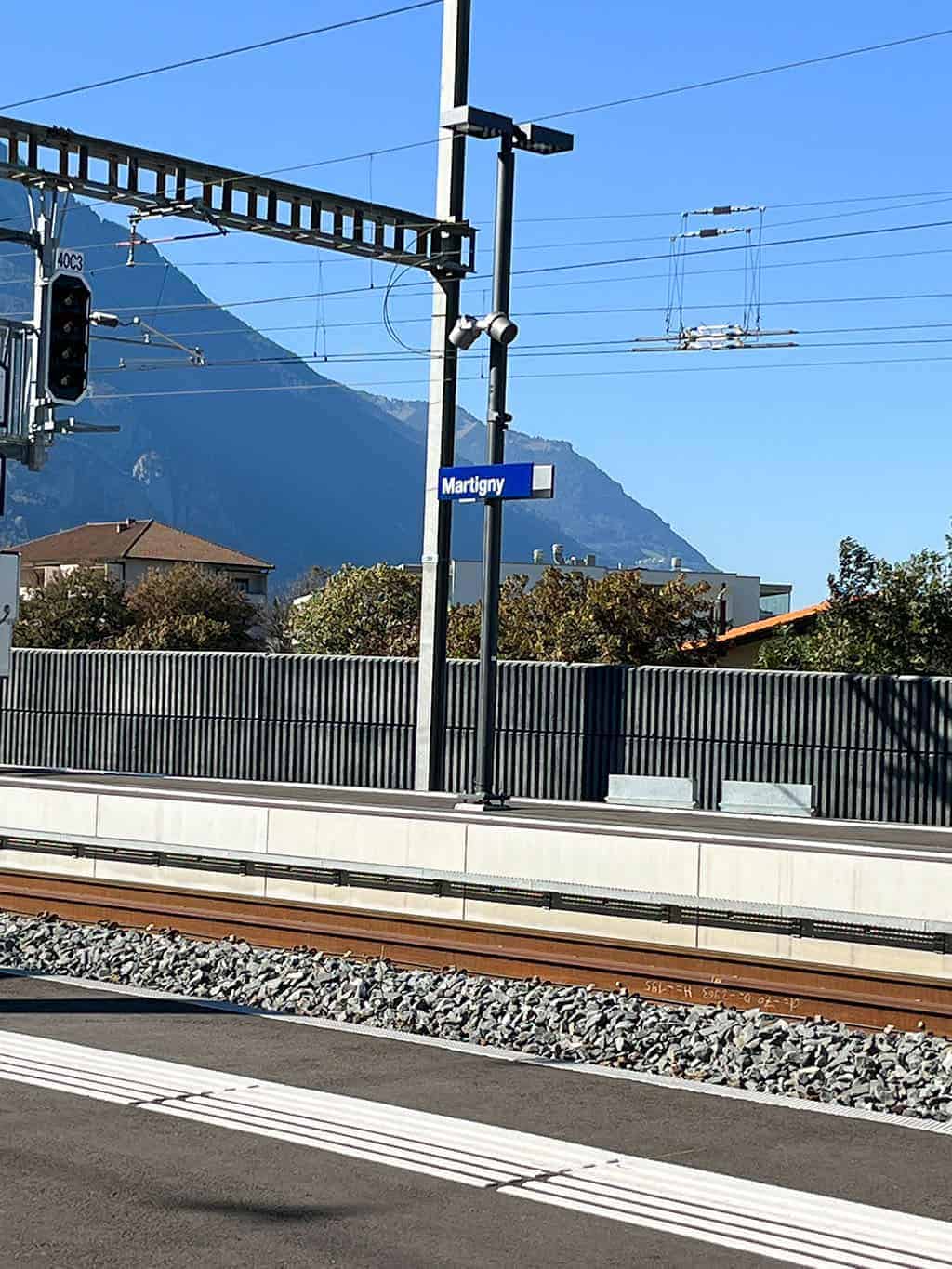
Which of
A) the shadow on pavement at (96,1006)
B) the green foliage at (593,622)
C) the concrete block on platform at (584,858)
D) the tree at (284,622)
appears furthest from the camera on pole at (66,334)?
the tree at (284,622)

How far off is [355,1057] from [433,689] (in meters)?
18.7

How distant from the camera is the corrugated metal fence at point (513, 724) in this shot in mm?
30984

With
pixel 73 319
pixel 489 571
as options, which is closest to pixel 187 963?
pixel 73 319

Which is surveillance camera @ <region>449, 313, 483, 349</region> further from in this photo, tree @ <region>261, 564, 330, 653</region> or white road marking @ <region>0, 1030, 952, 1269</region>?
tree @ <region>261, 564, 330, 653</region>

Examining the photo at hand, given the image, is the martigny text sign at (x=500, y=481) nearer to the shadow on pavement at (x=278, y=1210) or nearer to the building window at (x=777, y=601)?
the shadow on pavement at (x=278, y=1210)

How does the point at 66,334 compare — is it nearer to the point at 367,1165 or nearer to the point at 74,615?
the point at 367,1165

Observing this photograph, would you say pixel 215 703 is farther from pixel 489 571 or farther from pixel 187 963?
pixel 187 963

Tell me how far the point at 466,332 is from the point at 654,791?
10.0m

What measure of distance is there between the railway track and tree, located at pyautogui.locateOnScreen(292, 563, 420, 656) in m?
49.0

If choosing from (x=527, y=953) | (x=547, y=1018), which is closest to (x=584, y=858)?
(x=527, y=953)

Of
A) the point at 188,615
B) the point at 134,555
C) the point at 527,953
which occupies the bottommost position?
the point at 527,953

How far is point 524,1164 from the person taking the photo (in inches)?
350

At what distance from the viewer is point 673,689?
32.9m

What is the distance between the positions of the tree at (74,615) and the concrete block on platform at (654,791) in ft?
145
